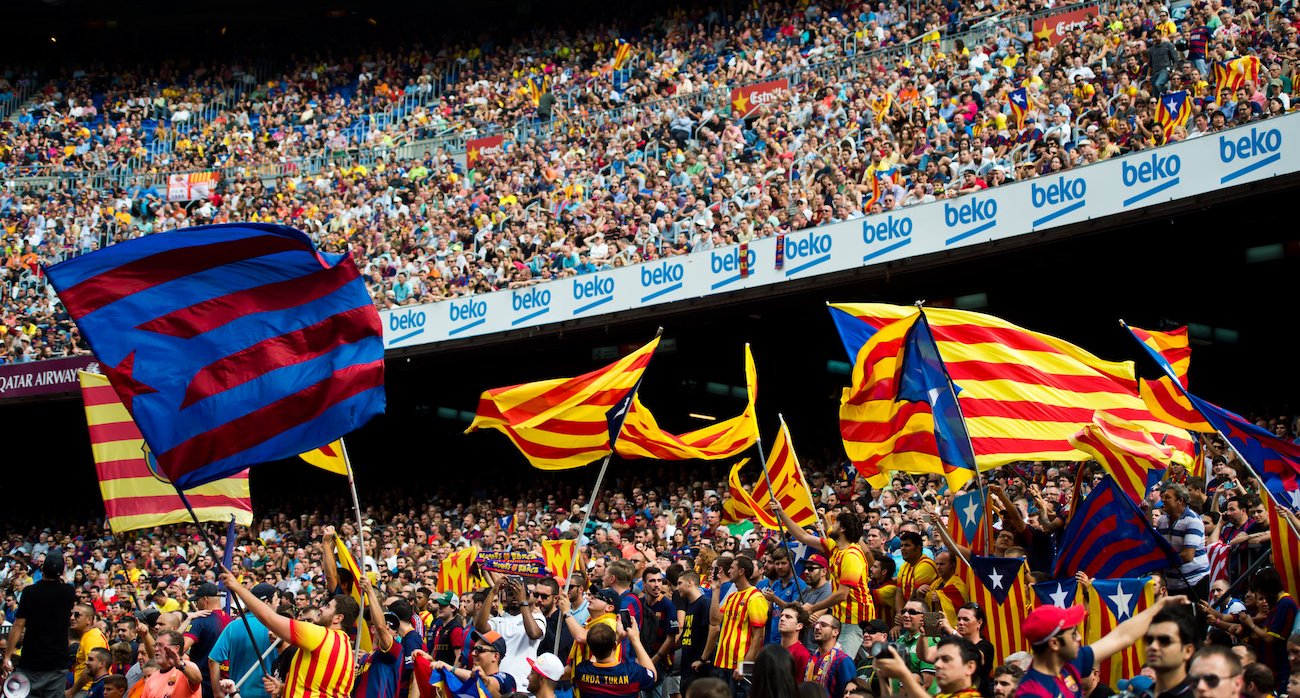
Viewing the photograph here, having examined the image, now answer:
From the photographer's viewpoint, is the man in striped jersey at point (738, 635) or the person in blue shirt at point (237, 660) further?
the person in blue shirt at point (237, 660)

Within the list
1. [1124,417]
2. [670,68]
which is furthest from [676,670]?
[670,68]

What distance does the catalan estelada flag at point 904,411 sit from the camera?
8.18 meters

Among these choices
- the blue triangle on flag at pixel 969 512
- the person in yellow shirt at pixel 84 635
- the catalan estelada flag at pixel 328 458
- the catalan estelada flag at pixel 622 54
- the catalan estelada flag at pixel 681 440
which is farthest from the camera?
the catalan estelada flag at pixel 622 54

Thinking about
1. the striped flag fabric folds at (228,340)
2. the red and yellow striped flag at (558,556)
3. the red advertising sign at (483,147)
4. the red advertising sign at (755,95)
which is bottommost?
the red and yellow striped flag at (558,556)

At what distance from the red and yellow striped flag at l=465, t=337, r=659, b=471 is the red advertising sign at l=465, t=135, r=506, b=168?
17.5 meters

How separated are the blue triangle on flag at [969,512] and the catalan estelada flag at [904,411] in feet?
0.46

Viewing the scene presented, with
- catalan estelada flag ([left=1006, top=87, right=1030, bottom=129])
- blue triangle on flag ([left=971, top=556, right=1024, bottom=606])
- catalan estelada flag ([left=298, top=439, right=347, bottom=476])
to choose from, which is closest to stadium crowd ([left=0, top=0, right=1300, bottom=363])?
catalan estelada flag ([left=1006, top=87, right=1030, bottom=129])

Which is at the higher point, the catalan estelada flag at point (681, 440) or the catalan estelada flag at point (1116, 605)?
the catalan estelada flag at point (681, 440)

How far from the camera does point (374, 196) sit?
26.9 meters

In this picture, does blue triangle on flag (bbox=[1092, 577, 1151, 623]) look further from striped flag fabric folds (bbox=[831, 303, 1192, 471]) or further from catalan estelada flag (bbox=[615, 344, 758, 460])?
catalan estelada flag (bbox=[615, 344, 758, 460])

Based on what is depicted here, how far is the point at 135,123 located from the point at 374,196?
11.2 metres

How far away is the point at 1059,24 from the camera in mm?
19125

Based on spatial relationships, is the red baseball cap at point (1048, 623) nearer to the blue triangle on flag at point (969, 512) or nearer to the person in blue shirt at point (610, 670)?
the person in blue shirt at point (610, 670)

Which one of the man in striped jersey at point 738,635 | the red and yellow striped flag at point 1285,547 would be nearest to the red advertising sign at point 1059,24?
the red and yellow striped flag at point 1285,547
